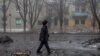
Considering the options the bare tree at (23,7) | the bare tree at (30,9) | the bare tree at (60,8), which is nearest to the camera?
the bare tree at (23,7)

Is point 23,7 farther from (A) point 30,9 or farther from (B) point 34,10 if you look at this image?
(B) point 34,10

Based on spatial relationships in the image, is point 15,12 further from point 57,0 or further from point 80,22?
point 80,22

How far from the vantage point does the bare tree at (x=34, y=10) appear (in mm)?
47275

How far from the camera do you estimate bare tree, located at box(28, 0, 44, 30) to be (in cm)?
4728

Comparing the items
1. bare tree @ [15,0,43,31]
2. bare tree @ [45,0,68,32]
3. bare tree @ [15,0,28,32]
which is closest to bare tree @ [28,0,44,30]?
bare tree @ [15,0,43,31]

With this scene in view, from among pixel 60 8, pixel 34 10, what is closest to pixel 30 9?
pixel 34 10

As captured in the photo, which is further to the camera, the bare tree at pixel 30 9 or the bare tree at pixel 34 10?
the bare tree at pixel 34 10

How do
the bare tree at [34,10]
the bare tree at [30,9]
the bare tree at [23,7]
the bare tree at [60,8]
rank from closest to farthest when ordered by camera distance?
the bare tree at [23,7], the bare tree at [30,9], the bare tree at [34,10], the bare tree at [60,8]

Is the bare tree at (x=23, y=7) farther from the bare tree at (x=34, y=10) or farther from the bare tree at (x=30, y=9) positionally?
the bare tree at (x=34, y=10)

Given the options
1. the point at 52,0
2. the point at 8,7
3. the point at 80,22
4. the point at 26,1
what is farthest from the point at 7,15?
the point at 80,22

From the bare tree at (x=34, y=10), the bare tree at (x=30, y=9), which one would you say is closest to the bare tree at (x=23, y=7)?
the bare tree at (x=30, y=9)

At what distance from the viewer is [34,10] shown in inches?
1879

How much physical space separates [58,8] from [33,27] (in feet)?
19.0

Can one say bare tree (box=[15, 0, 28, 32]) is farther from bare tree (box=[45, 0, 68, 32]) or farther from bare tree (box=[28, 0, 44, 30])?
bare tree (box=[45, 0, 68, 32])
